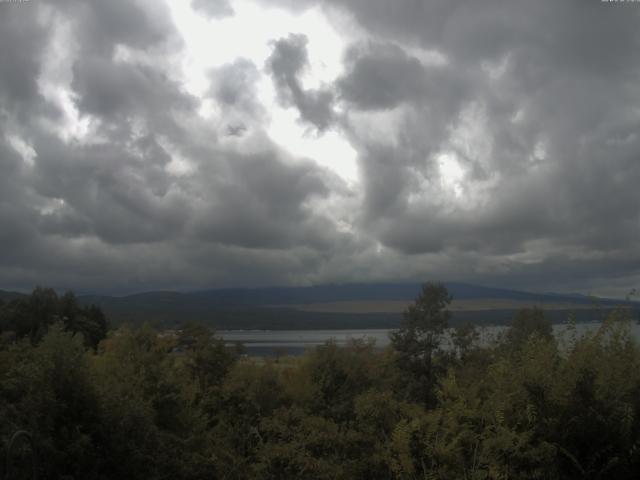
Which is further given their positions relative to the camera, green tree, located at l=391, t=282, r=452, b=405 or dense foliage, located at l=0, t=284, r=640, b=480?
green tree, located at l=391, t=282, r=452, b=405

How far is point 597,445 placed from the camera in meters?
12.0

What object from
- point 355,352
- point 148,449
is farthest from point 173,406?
point 355,352

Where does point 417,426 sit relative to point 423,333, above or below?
above

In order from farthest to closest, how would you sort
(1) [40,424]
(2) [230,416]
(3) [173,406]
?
1. (2) [230,416]
2. (3) [173,406]
3. (1) [40,424]

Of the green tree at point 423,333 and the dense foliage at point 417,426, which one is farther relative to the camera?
the green tree at point 423,333

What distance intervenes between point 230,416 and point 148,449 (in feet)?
50.7

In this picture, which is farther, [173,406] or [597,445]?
[173,406]

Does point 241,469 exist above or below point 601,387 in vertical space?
below

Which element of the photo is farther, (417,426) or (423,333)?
(423,333)

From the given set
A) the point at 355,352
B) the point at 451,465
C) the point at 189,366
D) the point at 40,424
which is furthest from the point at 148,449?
the point at 355,352

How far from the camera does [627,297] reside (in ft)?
49.3

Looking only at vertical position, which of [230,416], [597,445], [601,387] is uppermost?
[601,387]

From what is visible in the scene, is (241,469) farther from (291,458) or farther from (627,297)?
(627,297)

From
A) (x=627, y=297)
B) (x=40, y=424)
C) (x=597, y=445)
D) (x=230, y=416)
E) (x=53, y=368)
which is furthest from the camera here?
(x=230, y=416)
